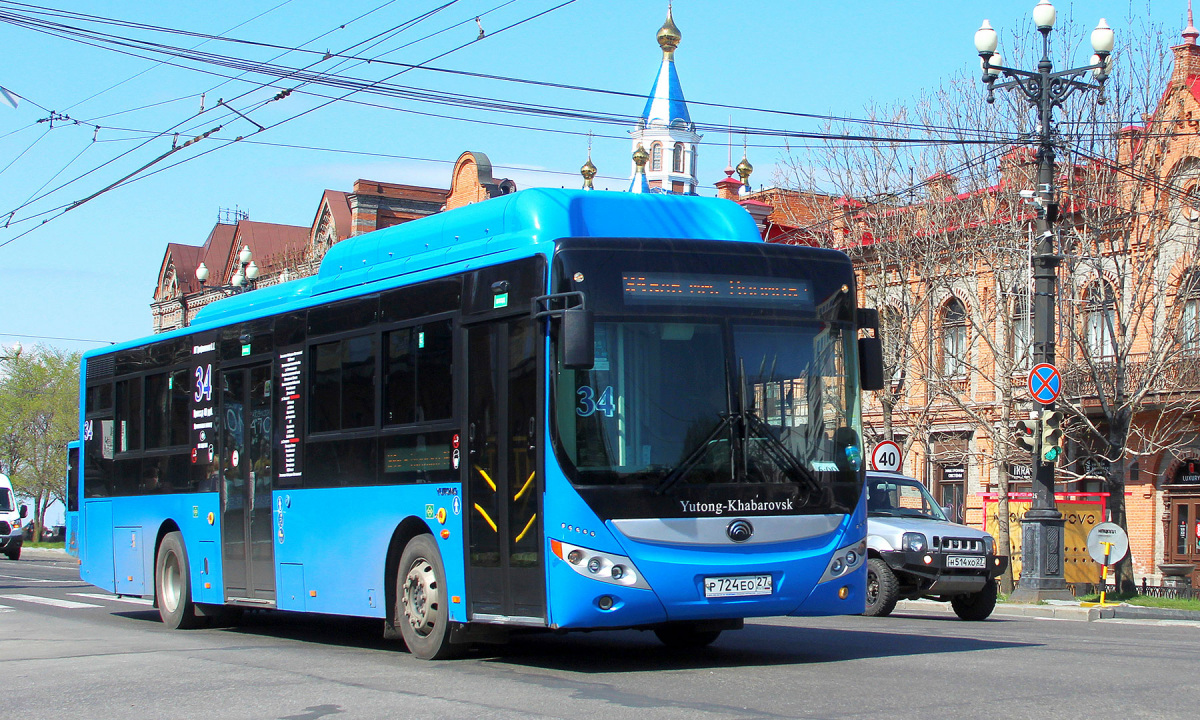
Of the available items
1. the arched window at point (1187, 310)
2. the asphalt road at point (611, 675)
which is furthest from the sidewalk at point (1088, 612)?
the arched window at point (1187, 310)

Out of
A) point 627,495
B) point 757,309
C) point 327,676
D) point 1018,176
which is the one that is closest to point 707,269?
point 757,309

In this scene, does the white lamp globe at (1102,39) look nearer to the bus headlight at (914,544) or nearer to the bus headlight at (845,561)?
the bus headlight at (914,544)

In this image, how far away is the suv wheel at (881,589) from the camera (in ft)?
55.8

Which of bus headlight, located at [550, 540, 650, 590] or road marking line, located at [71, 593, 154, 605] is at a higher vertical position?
bus headlight, located at [550, 540, 650, 590]

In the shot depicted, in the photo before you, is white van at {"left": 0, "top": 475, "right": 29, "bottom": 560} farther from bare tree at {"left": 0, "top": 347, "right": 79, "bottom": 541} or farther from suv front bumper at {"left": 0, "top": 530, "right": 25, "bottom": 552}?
bare tree at {"left": 0, "top": 347, "right": 79, "bottom": 541}

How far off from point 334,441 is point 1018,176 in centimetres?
2004

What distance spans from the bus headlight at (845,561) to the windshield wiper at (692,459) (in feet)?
4.26

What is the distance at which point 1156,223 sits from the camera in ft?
96.2

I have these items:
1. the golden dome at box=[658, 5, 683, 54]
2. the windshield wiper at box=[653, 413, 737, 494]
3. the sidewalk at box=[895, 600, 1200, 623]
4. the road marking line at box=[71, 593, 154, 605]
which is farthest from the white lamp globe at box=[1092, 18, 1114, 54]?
the golden dome at box=[658, 5, 683, 54]

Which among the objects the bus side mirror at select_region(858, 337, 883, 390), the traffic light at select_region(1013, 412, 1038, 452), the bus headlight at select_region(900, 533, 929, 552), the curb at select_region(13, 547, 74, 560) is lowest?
the curb at select_region(13, 547, 74, 560)

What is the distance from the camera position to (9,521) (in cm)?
4312

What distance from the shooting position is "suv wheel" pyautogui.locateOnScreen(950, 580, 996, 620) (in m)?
17.5

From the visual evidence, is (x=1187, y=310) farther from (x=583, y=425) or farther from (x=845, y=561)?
(x=583, y=425)

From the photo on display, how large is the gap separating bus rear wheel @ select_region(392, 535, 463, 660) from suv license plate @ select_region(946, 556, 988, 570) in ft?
25.0
